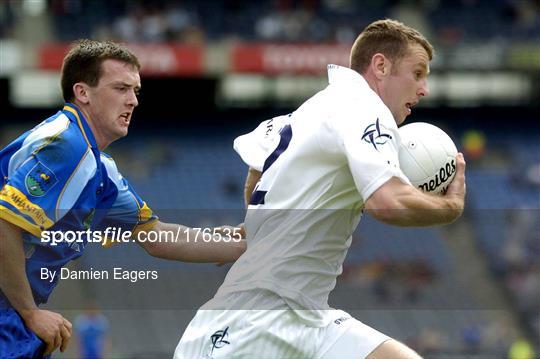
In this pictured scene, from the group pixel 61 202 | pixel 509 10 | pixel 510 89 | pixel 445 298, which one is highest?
pixel 61 202

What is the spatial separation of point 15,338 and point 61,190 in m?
0.68

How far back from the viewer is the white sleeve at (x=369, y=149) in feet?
14.8

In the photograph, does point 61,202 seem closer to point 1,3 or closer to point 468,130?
point 1,3

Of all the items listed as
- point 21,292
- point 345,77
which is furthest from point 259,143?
point 21,292

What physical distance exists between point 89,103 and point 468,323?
1482cm

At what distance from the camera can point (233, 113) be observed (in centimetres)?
2675

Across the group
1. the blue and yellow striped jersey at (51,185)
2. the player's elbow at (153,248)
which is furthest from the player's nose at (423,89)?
the player's elbow at (153,248)

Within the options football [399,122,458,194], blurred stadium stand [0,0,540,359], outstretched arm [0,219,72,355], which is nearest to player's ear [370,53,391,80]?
football [399,122,458,194]

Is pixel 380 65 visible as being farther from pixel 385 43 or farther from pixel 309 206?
pixel 309 206

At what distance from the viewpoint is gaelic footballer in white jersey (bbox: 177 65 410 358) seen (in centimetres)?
476

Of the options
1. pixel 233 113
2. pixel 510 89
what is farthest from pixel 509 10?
pixel 233 113

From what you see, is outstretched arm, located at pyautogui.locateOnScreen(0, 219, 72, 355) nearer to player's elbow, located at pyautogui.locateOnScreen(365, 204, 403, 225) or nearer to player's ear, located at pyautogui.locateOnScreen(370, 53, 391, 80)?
player's elbow, located at pyautogui.locateOnScreen(365, 204, 403, 225)

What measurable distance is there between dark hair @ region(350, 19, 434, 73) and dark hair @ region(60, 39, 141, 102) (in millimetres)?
1201

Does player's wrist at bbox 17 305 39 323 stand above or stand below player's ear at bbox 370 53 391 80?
below
